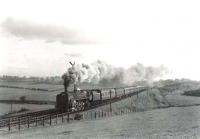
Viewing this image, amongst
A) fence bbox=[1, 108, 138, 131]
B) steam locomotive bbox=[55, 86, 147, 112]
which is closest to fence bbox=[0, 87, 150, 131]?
fence bbox=[1, 108, 138, 131]

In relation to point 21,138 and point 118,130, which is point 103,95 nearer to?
point 118,130

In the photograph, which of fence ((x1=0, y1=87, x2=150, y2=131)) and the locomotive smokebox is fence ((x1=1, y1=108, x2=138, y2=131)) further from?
the locomotive smokebox

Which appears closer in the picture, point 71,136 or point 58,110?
point 71,136

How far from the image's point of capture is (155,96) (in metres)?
57.2

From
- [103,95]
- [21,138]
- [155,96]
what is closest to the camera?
[21,138]

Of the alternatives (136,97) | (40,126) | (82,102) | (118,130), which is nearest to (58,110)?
(82,102)

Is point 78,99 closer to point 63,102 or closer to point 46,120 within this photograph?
point 63,102

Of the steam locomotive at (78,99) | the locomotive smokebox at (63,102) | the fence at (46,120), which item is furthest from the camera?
the steam locomotive at (78,99)

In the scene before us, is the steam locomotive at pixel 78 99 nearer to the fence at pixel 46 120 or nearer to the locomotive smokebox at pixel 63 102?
the locomotive smokebox at pixel 63 102

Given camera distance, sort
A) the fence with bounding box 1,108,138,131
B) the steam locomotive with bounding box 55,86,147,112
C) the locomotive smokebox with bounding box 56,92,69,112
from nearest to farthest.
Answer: the fence with bounding box 1,108,138,131 → the locomotive smokebox with bounding box 56,92,69,112 → the steam locomotive with bounding box 55,86,147,112

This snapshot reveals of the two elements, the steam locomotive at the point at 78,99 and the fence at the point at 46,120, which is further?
the steam locomotive at the point at 78,99

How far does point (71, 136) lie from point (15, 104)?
3693 cm

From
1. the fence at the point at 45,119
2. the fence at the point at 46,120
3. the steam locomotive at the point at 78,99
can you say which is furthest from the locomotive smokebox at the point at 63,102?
the fence at the point at 46,120

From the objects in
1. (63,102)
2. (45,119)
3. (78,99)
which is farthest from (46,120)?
(78,99)
